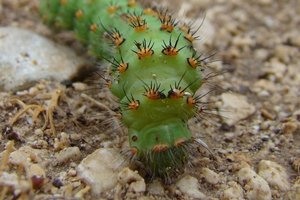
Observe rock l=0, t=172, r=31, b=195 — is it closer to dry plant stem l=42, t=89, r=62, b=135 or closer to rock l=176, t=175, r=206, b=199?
dry plant stem l=42, t=89, r=62, b=135

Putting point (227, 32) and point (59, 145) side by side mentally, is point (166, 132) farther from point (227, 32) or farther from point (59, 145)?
point (227, 32)

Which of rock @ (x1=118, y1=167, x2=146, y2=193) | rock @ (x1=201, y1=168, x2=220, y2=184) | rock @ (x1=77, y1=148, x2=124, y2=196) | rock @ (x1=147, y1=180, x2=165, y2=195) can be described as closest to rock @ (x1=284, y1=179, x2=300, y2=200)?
rock @ (x1=201, y1=168, x2=220, y2=184)

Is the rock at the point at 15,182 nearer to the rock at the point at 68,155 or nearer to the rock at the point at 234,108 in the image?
the rock at the point at 68,155

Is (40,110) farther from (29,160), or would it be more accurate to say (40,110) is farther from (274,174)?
(274,174)

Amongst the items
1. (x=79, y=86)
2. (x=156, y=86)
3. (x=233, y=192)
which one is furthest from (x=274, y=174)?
(x=79, y=86)

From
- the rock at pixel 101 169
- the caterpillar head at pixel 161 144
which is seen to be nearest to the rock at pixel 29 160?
the rock at pixel 101 169

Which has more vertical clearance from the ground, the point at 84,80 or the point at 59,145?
the point at 84,80

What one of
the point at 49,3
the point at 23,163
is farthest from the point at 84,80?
the point at 23,163

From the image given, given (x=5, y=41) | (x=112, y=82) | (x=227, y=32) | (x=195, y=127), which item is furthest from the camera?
(x=227, y=32)
